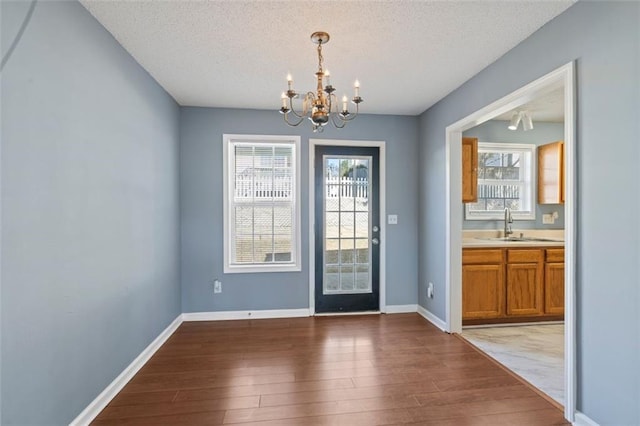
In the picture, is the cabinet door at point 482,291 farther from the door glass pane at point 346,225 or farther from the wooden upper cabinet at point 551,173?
the wooden upper cabinet at point 551,173

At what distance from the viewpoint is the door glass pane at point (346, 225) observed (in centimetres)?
390

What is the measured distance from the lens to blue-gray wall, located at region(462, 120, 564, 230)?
13.4 feet

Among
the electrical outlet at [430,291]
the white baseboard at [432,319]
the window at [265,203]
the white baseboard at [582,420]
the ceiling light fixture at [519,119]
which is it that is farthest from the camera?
the window at [265,203]

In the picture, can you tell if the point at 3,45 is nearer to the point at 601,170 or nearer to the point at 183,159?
the point at 183,159

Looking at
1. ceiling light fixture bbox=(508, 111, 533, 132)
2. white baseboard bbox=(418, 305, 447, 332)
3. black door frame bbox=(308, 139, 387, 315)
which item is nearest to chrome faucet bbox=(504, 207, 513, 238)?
ceiling light fixture bbox=(508, 111, 533, 132)

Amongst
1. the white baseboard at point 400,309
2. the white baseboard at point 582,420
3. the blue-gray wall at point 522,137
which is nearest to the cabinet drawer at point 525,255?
the blue-gray wall at point 522,137

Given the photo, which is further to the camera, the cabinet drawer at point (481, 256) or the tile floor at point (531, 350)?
the cabinet drawer at point (481, 256)

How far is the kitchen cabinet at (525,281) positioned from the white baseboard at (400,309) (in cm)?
105

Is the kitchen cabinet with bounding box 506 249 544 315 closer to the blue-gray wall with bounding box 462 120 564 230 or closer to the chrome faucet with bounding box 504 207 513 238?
the chrome faucet with bounding box 504 207 513 238

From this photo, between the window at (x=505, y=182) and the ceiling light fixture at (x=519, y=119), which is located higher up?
the ceiling light fixture at (x=519, y=119)

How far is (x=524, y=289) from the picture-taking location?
11.3 ft

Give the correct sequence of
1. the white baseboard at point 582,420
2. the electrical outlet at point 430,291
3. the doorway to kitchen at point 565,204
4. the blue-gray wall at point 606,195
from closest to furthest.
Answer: the blue-gray wall at point 606,195 → the white baseboard at point 582,420 → the doorway to kitchen at point 565,204 → the electrical outlet at point 430,291

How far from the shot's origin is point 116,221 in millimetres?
2211

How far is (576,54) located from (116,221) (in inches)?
124
